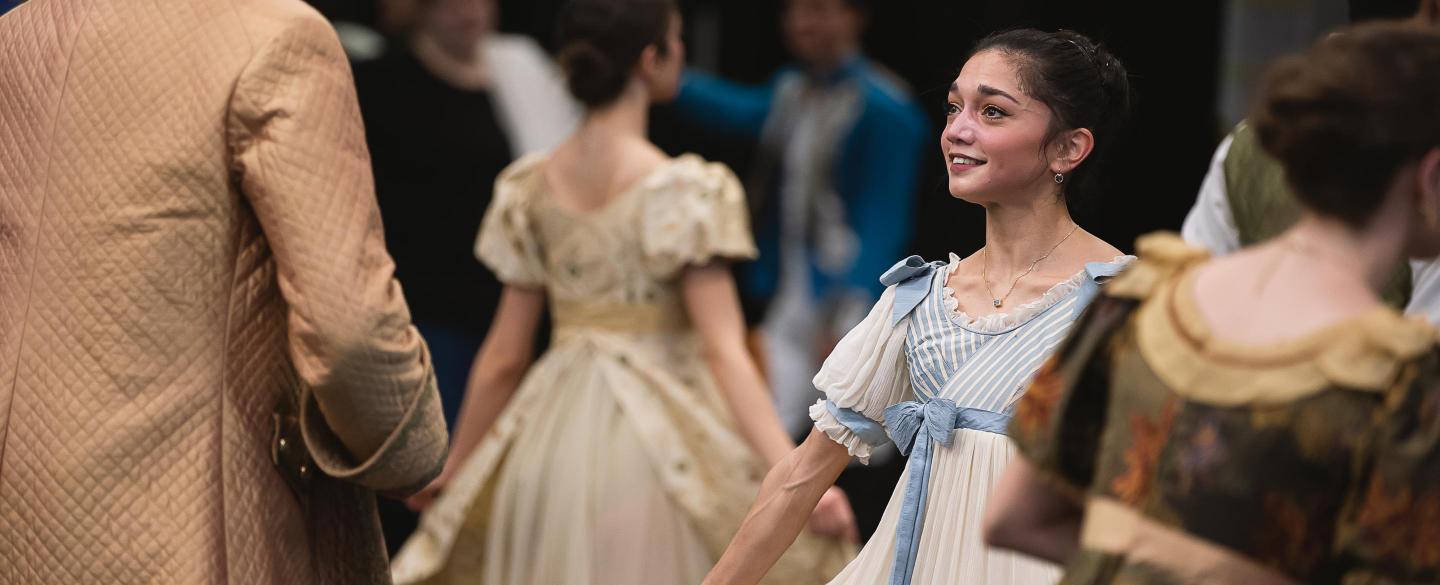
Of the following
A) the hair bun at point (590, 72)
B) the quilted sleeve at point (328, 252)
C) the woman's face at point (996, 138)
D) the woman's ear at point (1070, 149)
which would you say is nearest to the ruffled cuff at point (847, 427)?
the woman's face at point (996, 138)

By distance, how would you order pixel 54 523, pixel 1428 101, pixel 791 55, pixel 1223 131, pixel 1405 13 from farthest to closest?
pixel 791 55 → pixel 1223 131 → pixel 1405 13 → pixel 54 523 → pixel 1428 101

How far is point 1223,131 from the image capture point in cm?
552

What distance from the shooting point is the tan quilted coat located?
2480 millimetres

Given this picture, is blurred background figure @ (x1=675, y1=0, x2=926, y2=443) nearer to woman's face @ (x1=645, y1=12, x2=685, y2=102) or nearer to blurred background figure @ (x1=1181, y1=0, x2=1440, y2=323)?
woman's face @ (x1=645, y1=12, x2=685, y2=102)

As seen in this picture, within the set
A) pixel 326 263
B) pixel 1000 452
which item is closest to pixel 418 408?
pixel 326 263

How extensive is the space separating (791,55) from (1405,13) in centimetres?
328

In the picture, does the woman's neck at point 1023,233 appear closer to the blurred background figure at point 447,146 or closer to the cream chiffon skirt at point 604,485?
the cream chiffon skirt at point 604,485

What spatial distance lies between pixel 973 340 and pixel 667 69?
5.45 feet

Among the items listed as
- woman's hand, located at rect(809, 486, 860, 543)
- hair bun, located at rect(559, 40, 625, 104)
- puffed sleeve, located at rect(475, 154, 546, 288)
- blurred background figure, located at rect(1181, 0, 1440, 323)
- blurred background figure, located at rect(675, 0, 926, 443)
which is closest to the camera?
blurred background figure, located at rect(1181, 0, 1440, 323)

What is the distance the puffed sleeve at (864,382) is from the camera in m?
2.40

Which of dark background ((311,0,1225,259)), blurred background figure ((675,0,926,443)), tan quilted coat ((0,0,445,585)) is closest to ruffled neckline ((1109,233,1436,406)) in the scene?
tan quilted coat ((0,0,445,585))

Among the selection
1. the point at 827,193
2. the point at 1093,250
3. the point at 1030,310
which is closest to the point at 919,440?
the point at 1030,310

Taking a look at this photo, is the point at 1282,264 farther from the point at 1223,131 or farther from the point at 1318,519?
the point at 1223,131

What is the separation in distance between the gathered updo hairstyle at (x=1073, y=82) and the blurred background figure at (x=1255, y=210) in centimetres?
38
